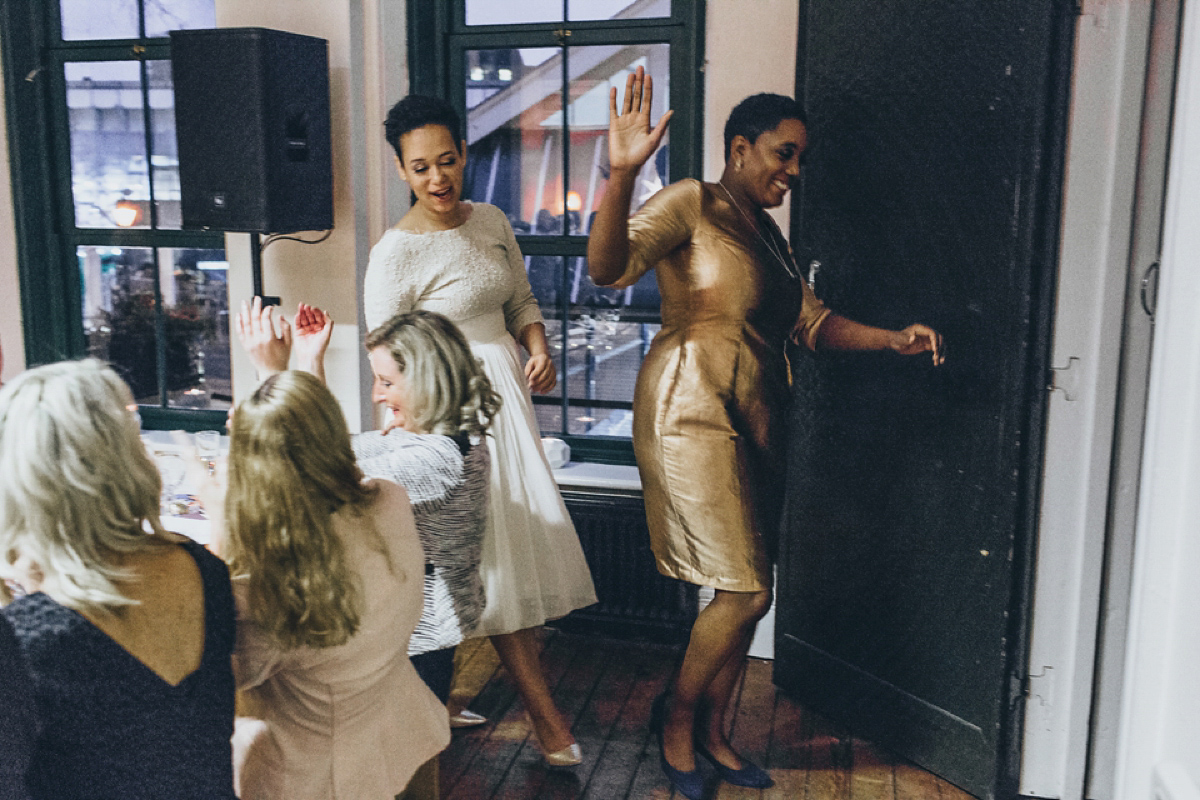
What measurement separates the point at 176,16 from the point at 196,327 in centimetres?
108

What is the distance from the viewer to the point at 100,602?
4.22 feet

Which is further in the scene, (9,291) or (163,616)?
(9,291)

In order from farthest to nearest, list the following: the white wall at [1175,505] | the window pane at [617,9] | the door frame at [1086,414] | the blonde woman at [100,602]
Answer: the window pane at [617,9] < the door frame at [1086,414] < the blonde woman at [100,602] < the white wall at [1175,505]

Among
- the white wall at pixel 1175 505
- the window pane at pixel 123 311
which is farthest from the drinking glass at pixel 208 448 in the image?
the white wall at pixel 1175 505

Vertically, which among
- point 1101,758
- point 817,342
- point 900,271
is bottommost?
point 1101,758

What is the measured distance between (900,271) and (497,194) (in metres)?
1.49

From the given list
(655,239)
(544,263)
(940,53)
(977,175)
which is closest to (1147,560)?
(655,239)

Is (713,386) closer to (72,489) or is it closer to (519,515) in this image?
(519,515)

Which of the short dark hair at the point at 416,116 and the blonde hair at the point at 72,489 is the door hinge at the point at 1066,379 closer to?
the short dark hair at the point at 416,116

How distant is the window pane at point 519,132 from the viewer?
339 centimetres

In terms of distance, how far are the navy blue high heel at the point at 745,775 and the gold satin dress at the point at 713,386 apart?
511mm

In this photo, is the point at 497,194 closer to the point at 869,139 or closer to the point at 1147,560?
the point at 869,139

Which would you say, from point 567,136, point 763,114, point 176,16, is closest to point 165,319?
point 176,16

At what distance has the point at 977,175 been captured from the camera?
238 centimetres
